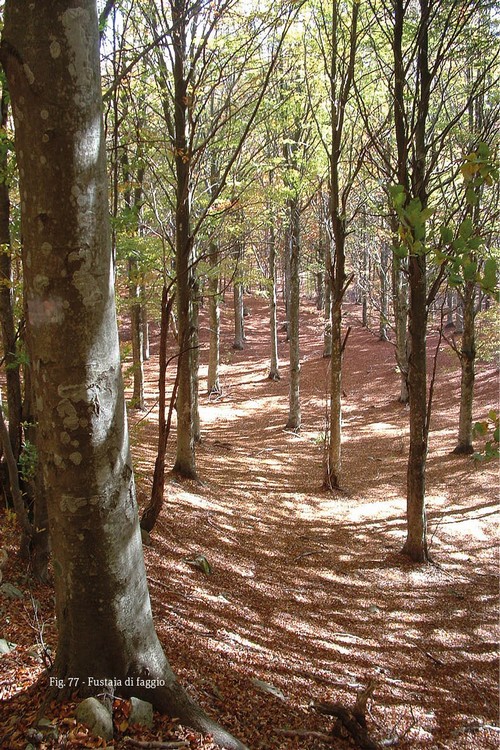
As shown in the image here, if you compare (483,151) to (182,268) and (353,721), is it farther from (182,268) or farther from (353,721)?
(182,268)

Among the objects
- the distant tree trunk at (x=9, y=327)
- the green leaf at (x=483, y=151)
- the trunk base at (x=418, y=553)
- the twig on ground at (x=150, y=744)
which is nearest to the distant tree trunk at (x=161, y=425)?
the distant tree trunk at (x=9, y=327)

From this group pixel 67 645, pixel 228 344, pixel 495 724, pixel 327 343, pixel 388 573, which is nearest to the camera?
pixel 67 645

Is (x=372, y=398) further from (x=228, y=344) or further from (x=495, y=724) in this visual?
(x=495, y=724)

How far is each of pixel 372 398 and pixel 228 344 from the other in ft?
39.7

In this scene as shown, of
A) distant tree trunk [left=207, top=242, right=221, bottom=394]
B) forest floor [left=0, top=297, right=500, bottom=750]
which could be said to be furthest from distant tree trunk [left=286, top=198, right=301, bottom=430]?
distant tree trunk [left=207, top=242, right=221, bottom=394]

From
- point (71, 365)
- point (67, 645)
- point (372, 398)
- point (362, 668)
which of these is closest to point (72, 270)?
point (71, 365)

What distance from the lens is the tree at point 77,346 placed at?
169cm

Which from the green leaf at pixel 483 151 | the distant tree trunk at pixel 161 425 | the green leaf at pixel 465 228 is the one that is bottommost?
the distant tree trunk at pixel 161 425

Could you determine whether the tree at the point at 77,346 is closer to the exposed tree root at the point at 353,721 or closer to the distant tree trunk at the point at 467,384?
the exposed tree root at the point at 353,721

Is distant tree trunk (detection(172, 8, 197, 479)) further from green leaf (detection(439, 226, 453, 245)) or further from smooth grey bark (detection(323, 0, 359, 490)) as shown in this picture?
green leaf (detection(439, 226, 453, 245))

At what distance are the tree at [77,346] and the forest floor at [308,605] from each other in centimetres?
32

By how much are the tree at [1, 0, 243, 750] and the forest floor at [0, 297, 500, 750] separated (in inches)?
12.7

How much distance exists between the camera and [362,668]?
4.04 m

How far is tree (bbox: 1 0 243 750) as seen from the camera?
169 centimetres
